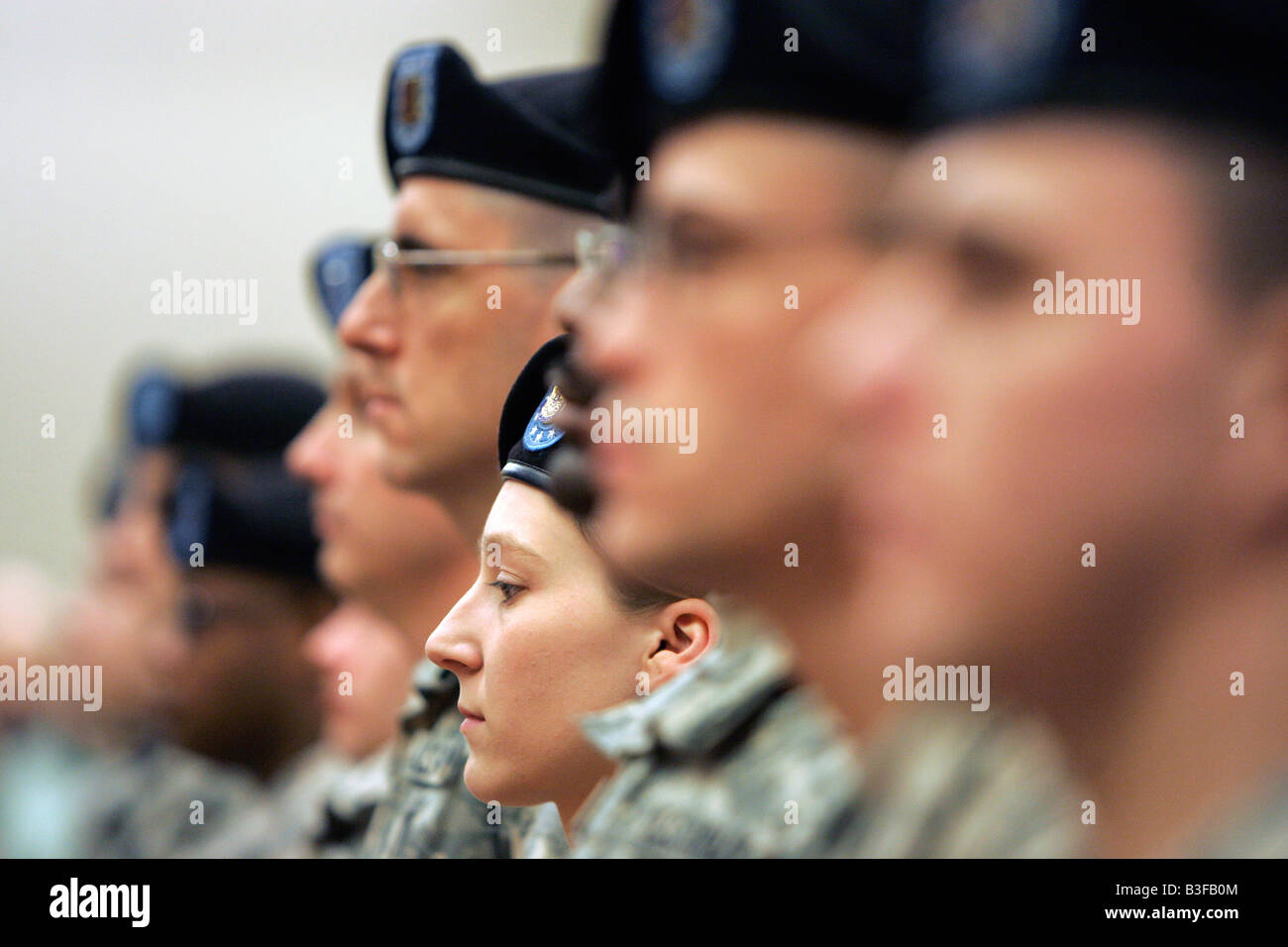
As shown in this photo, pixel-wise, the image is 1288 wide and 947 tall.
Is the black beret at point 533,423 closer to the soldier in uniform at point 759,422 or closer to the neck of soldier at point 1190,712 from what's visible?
the soldier in uniform at point 759,422

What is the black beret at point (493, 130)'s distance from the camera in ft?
7.50

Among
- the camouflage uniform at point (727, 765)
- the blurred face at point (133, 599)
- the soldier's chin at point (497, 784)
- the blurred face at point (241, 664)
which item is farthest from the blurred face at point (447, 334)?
the blurred face at point (133, 599)

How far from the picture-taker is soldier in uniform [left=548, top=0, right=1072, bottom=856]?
159cm

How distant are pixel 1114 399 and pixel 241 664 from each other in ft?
8.51

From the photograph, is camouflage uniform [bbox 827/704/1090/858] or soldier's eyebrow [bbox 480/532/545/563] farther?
soldier's eyebrow [bbox 480/532/545/563]

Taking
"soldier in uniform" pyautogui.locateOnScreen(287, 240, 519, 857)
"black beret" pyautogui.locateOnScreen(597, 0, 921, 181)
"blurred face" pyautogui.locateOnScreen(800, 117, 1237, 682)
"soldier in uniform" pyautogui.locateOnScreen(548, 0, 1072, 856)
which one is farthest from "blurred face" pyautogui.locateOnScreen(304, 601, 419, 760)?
"blurred face" pyautogui.locateOnScreen(800, 117, 1237, 682)

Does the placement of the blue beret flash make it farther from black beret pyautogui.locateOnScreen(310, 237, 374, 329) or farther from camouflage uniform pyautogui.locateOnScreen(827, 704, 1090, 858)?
black beret pyautogui.locateOnScreen(310, 237, 374, 329)

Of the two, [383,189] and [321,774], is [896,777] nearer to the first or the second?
[383,189]

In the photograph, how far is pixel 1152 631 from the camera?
137cm

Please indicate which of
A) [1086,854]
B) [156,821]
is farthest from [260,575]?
[1086,854]

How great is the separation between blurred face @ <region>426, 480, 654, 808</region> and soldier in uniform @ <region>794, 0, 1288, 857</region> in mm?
570

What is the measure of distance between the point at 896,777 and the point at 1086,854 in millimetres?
195

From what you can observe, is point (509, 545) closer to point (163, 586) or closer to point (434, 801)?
point (434, 801)

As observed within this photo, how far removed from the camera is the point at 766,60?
165 cm
